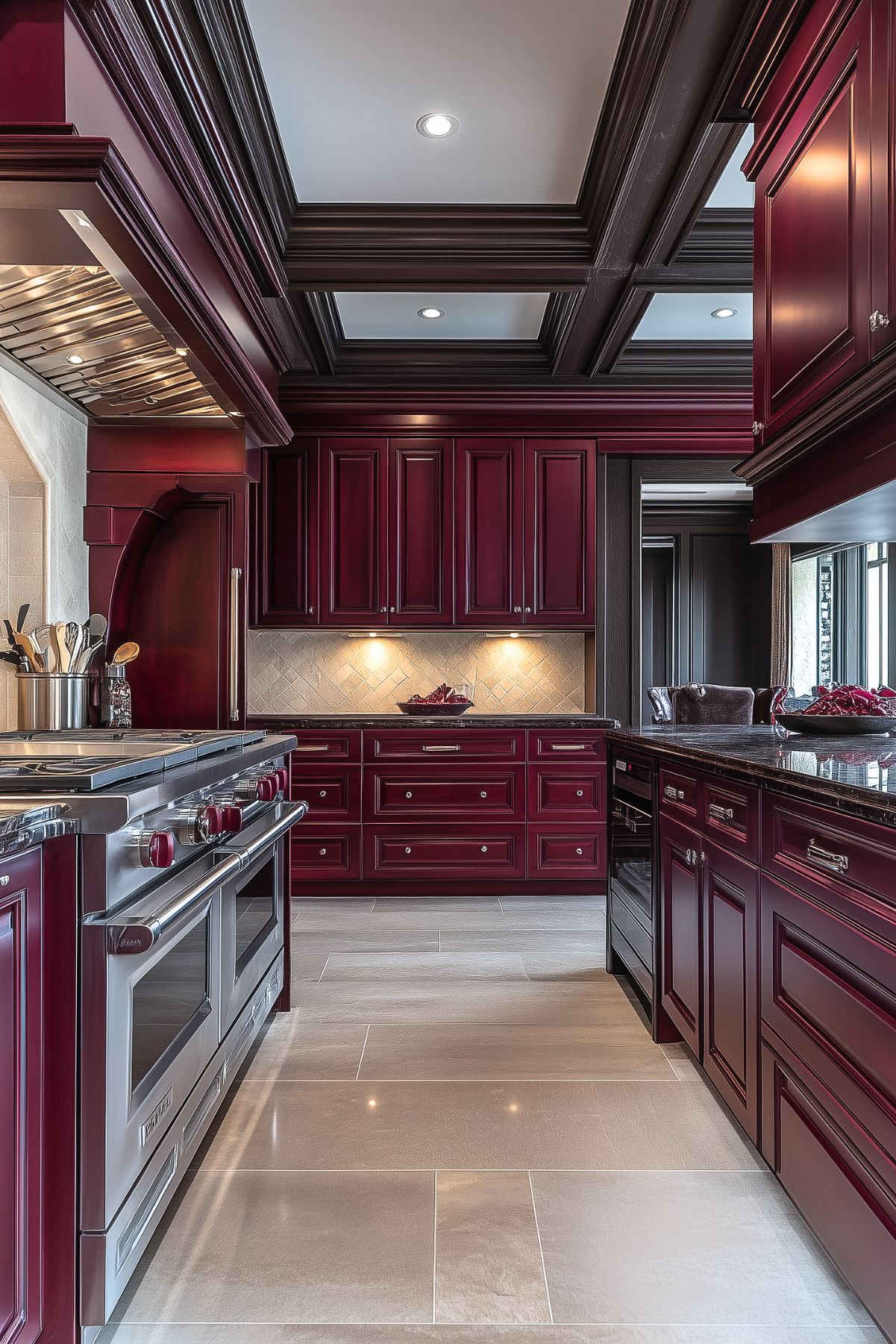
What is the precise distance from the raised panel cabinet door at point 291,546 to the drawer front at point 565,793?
1.49 m

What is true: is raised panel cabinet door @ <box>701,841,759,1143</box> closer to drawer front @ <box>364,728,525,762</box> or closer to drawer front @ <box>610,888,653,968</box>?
drawer front @ <box>610,888,653,968</box>

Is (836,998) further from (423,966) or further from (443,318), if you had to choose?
(443,318)

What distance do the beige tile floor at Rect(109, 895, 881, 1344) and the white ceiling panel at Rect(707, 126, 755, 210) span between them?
2.82 m

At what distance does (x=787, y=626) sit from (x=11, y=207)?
6.40 meters

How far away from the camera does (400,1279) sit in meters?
1.51

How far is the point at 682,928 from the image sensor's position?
7.57 feet

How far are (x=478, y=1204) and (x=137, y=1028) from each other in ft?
2.63

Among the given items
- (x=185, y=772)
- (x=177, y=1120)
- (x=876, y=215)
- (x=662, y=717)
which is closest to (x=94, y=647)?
(x=185, y=772)

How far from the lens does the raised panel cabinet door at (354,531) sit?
4793 millimetres

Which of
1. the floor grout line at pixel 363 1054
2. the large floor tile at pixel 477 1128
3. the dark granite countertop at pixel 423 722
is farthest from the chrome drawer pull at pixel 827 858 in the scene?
the dark granite countertop at pixel 423 722

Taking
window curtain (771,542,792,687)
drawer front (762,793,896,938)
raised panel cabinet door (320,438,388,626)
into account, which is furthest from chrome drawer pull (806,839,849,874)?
window curtain (771,542,792,687)

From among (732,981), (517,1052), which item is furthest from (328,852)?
(732,981)

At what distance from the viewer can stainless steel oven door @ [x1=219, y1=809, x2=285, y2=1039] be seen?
2.00 m

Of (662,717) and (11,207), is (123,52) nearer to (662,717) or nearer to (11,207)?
(11,207)
